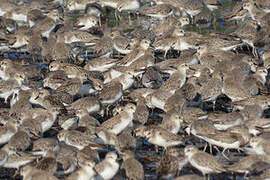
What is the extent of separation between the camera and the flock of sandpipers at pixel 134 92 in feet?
33.6

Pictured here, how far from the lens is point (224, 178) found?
33.5 ft

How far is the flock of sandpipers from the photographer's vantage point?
1024 centimetres

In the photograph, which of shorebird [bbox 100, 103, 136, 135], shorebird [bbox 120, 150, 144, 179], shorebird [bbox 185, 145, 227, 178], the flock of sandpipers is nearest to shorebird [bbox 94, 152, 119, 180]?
the flock of sandpipers

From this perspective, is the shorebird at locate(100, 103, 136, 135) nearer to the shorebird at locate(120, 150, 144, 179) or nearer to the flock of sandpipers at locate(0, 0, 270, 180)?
the flock of sandpipers at locate(0, 0, 270, 180)

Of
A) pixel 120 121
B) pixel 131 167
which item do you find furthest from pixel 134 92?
pixel 131 167

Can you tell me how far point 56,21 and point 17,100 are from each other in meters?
6.25

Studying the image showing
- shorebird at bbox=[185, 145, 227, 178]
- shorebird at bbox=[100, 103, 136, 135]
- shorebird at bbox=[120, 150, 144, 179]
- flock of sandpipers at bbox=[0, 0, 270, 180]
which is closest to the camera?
shorebird at bbox=[120, 150, 144, 179]

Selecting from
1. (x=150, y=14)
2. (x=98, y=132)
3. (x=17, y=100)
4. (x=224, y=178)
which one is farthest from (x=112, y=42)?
(x=224, y=178)

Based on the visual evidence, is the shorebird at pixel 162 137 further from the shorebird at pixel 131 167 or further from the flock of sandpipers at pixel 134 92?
the shorebird at pixel 131 167

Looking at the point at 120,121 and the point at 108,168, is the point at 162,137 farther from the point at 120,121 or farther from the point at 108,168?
the point at 108,168

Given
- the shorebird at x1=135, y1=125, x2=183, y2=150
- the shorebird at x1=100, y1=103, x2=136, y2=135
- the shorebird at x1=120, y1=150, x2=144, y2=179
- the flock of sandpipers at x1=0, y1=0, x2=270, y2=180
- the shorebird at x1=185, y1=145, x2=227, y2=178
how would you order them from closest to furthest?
the shorebird at x1=120, y1=150, x2=144, y2=179
the shorebird at x1=185, y1=145, x2=227, y2=178
the flock of sandpipers at x1=0, y1=0, x2=270, y2=180
the shorebird at x1=135, y1=125, x2=183, y2=150
the shorebird at x1=100, y1=103, x2=136, y2=135

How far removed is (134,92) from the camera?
535 inches

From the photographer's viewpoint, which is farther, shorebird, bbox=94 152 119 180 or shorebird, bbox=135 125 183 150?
shorebird, bbox=135 125 183 150

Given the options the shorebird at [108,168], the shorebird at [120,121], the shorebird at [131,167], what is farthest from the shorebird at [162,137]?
the shorebird at [108,168]
